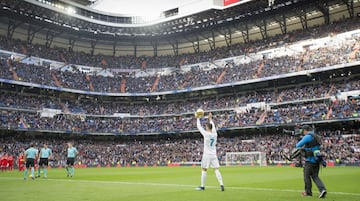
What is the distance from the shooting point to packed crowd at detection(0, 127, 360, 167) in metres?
42.5

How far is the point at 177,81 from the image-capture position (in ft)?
224

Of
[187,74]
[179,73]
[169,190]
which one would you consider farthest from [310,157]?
[179,73]

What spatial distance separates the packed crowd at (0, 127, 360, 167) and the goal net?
95cm

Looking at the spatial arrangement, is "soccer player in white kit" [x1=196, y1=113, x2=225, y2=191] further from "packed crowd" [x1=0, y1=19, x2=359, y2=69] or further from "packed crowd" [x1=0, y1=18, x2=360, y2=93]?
"packed crowd" [x1=0, y1=19, x2=359, y2=69]

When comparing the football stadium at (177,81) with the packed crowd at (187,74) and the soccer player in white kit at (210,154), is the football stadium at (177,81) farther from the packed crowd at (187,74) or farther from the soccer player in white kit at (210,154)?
the soccer player in white kit at (210,154)

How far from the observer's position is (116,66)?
240 ft

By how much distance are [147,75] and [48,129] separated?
24075 millimetres

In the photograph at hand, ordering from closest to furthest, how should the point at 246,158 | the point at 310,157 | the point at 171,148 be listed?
the point at 310,157 < the point at 246,158 < the point at 171,148

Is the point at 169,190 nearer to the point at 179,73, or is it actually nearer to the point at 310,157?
the point at 310,157

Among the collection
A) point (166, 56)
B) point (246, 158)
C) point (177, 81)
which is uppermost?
point (166, 56)

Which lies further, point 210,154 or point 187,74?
point 187,74

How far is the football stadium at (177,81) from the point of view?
163ft

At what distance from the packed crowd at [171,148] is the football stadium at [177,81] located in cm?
20

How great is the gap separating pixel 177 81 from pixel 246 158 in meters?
25.3
